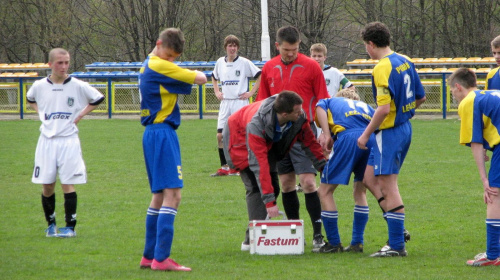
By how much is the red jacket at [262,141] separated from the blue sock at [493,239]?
59.8 inches

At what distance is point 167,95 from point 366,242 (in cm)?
247

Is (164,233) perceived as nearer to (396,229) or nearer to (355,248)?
(355,248)

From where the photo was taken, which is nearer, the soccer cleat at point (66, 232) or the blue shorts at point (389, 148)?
the blue shorts at point (389, 148)

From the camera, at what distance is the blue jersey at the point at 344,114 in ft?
21.3

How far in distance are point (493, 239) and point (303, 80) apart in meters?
2.50

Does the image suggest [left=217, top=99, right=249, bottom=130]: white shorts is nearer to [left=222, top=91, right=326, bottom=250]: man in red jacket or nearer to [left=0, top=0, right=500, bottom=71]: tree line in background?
[left=222, top=91, right=326, bottom=250]: man in red jacket

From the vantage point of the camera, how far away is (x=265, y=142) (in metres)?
6.22

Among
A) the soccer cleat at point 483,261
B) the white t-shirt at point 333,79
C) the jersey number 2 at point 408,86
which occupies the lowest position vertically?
the soccer cleat at point 483,261

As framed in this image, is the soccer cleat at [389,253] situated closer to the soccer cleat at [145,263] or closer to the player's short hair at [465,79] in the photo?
the player's short hair at [465,79]

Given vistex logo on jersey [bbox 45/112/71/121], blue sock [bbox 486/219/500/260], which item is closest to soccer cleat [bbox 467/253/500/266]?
blue sock [bbox 486/219/500/260]

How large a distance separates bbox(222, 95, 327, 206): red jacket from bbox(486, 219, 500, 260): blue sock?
152 centimetres

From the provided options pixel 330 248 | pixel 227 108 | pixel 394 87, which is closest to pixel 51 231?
pixel 330 248

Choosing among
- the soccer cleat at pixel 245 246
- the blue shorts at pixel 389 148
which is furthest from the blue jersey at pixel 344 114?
the soccer cleat at pixel 245 246

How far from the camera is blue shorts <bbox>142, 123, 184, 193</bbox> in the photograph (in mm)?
5668
